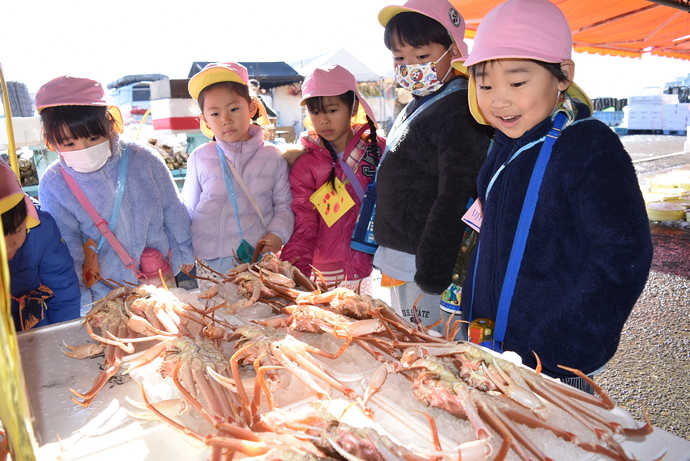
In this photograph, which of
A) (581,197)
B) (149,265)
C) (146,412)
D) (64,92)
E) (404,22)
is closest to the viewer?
(146,412)

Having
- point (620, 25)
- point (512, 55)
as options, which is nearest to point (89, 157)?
point (512, 55)

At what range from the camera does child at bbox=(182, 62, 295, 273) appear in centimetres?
242

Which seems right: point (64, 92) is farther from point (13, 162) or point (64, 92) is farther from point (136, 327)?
point (136, 327)

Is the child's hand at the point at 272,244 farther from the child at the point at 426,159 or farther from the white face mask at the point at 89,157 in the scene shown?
the white face mask at the point at 89,157

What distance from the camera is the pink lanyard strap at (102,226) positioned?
2.18 metres

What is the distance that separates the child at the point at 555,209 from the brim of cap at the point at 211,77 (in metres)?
1.43

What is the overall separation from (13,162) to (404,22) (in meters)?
1.54

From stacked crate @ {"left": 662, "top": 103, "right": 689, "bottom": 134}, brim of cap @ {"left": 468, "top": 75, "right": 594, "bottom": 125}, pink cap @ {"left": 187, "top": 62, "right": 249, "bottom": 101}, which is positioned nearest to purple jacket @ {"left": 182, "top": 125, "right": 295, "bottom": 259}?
pink cap @ {"left": 187, "top": 62, "right": 249, "bottom": 101}

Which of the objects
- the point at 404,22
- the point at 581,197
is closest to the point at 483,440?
the point at 581,197

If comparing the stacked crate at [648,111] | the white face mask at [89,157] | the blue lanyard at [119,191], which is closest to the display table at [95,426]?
the blue lanyard at [119,191]

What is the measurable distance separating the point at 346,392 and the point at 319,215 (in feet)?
5.56

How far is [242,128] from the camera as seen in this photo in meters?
2.50

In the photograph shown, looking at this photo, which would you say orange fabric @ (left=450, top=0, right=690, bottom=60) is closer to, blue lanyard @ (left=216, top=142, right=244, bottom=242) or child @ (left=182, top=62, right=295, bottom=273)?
child @ (left=182, top=62, right=295, bottom=273)

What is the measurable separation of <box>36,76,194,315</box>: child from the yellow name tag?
78 cm
